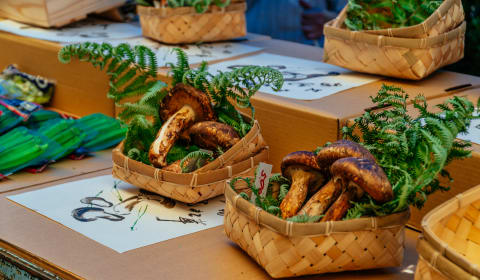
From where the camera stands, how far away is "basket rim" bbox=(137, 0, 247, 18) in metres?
2.31

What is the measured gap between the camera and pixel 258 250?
1226 millimetres

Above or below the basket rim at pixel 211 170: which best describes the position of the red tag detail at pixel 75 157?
below

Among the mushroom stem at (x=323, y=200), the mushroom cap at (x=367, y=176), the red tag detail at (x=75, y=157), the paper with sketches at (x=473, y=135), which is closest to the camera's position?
the mushroom cap at (x=367, y=176)

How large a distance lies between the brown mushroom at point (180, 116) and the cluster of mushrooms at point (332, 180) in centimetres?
31

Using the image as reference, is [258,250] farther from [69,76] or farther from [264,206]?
[69,76]

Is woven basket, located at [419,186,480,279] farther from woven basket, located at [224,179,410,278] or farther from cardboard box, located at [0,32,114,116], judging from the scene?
cardboard box, located at [0,32,114,116]

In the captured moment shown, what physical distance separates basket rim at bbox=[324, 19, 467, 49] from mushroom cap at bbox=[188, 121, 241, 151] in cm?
53

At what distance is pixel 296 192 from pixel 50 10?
1597 millimetres

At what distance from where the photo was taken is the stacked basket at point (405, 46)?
5.93 feet

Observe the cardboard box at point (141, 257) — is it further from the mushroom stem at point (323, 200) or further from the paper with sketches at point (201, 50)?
the paper with sketches at point (201, 50)

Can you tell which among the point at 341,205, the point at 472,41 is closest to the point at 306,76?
the point at 341,205

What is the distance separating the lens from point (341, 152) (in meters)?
1.21

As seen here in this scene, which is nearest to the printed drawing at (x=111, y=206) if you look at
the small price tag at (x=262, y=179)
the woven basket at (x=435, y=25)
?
the small price tag at (x=262, y=179)

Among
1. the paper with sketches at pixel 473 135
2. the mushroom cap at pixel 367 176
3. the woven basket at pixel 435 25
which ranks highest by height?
the woven basket at pixel 435 25
